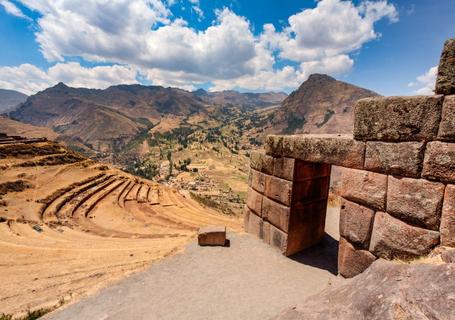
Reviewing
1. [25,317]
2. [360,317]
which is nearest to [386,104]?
[360,317]

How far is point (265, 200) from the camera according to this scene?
29.9 ft

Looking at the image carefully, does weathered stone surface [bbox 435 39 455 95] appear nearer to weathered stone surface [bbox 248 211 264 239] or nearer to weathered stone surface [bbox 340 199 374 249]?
weathered stone surface [bbox 340 199 374 249]

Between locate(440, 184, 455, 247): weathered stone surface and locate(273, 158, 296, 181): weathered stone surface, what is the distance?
3933 millimetres

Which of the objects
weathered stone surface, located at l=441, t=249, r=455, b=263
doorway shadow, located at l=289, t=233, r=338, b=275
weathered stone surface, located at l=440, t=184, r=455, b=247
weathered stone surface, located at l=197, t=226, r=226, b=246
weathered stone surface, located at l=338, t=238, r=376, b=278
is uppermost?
weathered stone surface, located at l=440, t=184, r=455, b=247

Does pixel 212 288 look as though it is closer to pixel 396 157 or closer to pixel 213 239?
pixel 213 239

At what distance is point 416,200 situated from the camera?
4.87m

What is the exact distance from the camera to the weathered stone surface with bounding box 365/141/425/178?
192 inches

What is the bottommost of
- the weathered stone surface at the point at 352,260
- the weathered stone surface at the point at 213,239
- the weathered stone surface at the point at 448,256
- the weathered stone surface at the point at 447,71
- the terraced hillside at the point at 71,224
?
the terraced hillside at the point at 71,224

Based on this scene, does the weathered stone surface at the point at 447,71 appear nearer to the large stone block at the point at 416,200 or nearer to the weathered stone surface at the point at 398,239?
the large stone block at the point at 416,200

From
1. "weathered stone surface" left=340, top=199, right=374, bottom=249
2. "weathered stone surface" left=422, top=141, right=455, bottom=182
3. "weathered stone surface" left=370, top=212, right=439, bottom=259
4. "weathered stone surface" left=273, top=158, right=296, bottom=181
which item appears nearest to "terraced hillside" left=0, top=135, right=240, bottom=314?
"weathered stone surface" left=273, top=158, right=296, bottom=181

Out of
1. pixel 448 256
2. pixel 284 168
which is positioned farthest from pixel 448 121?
pixel 284 168

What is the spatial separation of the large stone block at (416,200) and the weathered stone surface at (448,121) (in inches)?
32.4

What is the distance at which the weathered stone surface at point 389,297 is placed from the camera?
297 cm

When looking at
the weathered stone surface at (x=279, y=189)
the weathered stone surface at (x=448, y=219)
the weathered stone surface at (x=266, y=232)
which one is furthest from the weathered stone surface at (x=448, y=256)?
the weathered stone surface at (x=266, y=232)
